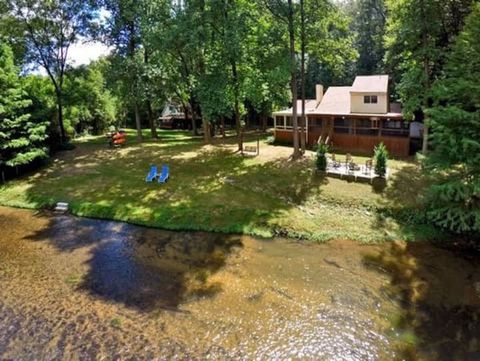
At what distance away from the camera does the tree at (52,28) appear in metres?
26.8

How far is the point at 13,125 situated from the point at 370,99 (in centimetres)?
2343

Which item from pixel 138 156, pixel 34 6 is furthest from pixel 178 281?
pixel 34 6

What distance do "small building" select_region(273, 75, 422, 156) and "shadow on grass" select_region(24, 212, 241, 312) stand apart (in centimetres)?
1560

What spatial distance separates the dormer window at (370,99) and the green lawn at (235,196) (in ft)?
18.8

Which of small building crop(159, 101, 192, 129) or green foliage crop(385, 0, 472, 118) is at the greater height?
green foliage crop(385, 0, 472, 118)

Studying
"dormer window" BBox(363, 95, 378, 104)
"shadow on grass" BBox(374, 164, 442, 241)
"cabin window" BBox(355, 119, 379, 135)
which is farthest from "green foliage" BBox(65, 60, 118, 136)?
"shadow on grass" BBox(374, 164, 442, 241)

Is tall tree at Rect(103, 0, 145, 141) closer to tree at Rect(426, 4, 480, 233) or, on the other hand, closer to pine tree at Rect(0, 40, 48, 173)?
pine tree at Rect(0, 40, 48, 173)

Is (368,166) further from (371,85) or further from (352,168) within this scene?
(371,85)

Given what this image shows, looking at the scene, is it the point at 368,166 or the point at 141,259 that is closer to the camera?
the point at 141,259

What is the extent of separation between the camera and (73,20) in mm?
28578

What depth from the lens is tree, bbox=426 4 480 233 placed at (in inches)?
498

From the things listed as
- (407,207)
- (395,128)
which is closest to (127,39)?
(395,128)

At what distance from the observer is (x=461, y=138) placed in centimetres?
1285

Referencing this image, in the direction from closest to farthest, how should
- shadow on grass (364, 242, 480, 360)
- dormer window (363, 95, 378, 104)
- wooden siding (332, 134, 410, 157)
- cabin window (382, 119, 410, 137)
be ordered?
1. shadow on grass (364, 242, 480, 360)
2. wooden siding (332, 134, 410, 157)
3. cabin window (382, 119, 410, 137)
4. dormer window (363, 95, 378, 104)
